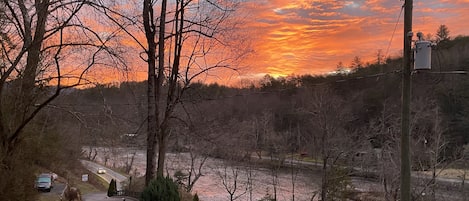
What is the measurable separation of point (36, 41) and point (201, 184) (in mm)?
27577

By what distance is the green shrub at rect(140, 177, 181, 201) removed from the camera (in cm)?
959

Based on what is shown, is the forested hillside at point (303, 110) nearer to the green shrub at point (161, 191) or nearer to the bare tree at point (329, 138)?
the bare tree at point (329, 138)

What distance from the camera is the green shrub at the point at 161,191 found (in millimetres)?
9586

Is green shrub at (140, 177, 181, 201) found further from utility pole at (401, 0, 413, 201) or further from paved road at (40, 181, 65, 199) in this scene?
paved road at (40, 181, 65, 199)

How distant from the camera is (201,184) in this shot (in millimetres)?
34438

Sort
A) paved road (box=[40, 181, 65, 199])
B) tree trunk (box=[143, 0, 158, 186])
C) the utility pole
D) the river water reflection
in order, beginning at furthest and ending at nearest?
the river water reflection → paved road (box=[40, 181, 65, 199]) → tree trunk (box=[143, 0, 158, 186]) → the utility pole

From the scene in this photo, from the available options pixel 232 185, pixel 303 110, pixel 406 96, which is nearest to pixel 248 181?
pixel 232 185

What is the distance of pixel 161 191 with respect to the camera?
378 inches

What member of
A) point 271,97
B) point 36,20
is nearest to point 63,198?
point 36,20

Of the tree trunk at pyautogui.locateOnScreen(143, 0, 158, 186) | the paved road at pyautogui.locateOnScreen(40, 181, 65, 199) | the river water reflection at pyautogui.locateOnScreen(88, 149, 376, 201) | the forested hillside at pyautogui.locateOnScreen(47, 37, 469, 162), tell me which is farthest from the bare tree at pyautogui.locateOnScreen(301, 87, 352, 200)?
the tree trunk at pyautogui.locateOnScreen(143, 0, 158, 186)

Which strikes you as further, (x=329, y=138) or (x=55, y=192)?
(x=329, y=138)

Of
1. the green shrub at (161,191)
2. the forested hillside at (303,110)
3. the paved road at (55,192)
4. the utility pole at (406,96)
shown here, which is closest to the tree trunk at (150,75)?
the forested hillside at (303,110)

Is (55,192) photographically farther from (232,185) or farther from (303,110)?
(303,110)

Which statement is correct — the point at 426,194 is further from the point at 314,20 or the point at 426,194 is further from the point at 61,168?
the point at 61,168
